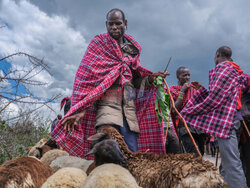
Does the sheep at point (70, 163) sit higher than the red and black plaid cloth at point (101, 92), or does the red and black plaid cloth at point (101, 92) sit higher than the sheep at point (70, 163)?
the red and black plaid cloth at point (101, 92)

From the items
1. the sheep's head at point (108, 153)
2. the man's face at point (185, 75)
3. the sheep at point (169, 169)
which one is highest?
the man's face at point (185, 75)

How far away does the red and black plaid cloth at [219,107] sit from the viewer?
122 inches

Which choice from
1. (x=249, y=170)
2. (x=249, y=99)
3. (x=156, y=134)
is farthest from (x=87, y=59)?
(x=249, y=170)

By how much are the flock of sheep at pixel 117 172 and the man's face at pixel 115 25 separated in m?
1.46

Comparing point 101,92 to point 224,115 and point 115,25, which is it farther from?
point 224,115

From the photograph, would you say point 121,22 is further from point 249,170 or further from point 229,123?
point 249,170

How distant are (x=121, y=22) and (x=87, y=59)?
63cm

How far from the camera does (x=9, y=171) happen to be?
127 centimetres

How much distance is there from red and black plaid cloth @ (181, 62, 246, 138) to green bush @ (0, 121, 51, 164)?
301 cm

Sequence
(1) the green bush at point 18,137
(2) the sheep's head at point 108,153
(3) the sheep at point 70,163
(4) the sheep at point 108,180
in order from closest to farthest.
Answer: (4) the sheep at point 108,180
(2) the sheep's head at point 108,153
(3) the sheep at point 70,163
(1) the green bush at point 18,137

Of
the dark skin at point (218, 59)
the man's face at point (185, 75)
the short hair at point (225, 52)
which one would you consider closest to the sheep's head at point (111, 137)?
the dark skin at point (218, 59)

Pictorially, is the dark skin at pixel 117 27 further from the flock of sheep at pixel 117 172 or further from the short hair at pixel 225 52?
the short hair at pixel 225 52

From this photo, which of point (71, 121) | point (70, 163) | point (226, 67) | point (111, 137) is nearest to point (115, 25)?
point (71, 121)

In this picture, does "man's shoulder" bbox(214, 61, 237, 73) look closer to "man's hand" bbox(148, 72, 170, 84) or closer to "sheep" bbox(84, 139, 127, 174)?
"man's hand" bbox(148, 72, 170, 84)
